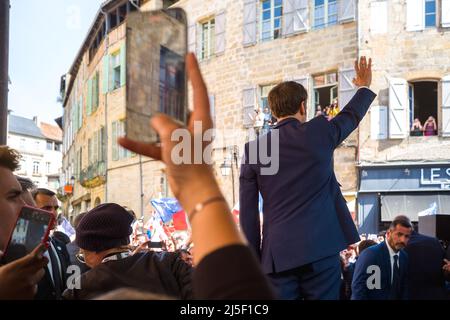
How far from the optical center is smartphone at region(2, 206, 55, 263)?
1.77m

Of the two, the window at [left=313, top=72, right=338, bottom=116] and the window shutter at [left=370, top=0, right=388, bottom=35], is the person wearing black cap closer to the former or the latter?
the window at [left=313, top=72, right=338, bottom=116]

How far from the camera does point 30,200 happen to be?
248 centimetres

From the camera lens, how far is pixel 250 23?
52.4 ft

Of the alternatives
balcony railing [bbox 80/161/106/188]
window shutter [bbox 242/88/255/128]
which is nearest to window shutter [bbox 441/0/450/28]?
window shutter [bbox 242/88/255/128]

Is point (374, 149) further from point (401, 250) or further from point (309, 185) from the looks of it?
point (309, 185)

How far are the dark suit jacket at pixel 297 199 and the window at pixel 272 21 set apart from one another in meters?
13.7

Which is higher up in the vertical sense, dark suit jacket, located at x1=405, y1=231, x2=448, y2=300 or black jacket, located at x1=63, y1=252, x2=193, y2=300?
black jacket, located at x1=63, y1=252, x2=193, y2=300

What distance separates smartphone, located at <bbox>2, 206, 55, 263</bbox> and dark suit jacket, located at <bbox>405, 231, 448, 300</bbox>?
3834mm

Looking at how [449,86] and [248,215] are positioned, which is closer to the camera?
[248,215]

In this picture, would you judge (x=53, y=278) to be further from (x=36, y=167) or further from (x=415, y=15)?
(x=36, y=167)

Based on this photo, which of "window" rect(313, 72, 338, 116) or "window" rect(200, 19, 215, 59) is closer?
"window" rect(313, 72, 338, 116)
